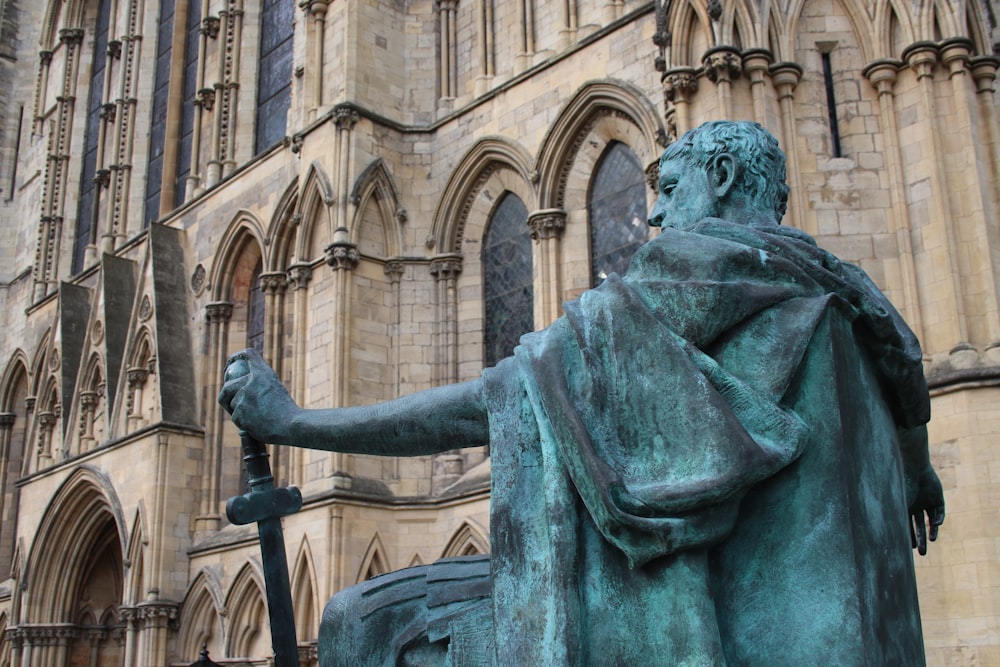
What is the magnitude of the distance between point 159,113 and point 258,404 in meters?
17.9

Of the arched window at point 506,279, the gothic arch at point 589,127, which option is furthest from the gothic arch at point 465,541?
the gothic arch at point 589,127

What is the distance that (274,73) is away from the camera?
15.4m

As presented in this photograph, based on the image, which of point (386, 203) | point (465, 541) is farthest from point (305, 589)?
point (386, 203)

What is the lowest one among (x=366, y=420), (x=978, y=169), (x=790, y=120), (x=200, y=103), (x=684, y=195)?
(x=366, y=420)

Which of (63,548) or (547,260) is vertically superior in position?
(547,260)

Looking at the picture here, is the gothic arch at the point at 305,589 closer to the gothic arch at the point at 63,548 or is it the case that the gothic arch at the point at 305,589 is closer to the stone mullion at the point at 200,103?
the gothic arch at the point at 63,548

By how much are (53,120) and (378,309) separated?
1166cm

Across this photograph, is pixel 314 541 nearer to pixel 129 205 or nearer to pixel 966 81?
pixel 966 81

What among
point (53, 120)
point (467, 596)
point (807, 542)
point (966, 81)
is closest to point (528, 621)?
point (467, 596)

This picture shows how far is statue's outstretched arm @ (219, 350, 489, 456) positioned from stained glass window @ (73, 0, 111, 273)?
18566mm

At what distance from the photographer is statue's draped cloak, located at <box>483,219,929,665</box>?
51.4 inches

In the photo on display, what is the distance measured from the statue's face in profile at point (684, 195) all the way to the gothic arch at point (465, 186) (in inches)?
405

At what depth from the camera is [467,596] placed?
157 cm

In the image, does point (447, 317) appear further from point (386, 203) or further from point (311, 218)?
point (311, 218)
